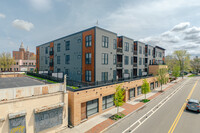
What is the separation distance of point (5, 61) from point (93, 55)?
6235 cm

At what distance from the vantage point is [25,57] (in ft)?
443

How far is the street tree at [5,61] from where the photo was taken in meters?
56.8

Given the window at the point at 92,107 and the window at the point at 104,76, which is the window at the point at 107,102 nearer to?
the window at the point at 92,107

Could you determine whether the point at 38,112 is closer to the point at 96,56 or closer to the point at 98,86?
the point at 98,86

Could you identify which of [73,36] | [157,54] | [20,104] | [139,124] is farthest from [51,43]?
[157,54]

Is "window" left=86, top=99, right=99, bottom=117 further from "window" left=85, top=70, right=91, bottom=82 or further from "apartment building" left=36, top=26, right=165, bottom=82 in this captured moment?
"window" left=85, top=70, right=91, bottom=82

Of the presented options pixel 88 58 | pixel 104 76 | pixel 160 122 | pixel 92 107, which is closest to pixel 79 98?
pixel 92 107

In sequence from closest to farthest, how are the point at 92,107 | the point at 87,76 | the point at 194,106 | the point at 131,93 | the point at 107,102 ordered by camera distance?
1. the point at 92,107
2. the point at 194,106
3. the point at 107,102
4. the point at 87,76
5. the point at 131,93

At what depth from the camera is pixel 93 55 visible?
2023 cm

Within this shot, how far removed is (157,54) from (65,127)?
156 feet

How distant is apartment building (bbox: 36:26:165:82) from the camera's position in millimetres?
20609

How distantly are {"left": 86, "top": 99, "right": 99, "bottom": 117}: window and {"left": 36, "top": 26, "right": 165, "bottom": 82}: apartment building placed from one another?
4.63 m

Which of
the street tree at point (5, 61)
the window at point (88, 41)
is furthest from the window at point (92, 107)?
the street tree at point (5, 61)

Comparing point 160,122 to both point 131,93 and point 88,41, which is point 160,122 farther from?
point 88,41
